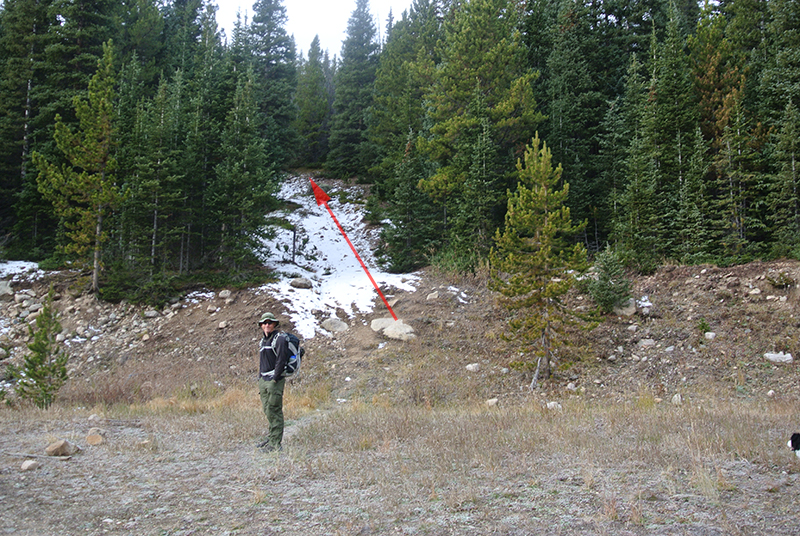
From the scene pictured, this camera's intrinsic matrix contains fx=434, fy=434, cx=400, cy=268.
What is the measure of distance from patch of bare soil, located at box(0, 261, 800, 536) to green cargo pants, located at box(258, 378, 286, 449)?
0.34 metres

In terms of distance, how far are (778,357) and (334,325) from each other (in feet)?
46.6

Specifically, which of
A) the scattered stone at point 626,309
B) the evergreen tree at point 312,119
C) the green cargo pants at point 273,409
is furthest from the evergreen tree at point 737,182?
the evergreen tree at point 312,119

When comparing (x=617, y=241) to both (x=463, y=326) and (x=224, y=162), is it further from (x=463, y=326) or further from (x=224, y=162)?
(x=224, y=162)

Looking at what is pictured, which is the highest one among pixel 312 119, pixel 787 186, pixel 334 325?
pixel 312 119

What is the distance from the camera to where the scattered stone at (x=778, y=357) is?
11.7 metres

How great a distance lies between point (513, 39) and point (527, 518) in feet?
77.2

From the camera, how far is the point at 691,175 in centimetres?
1747

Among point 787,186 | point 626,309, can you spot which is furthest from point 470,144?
point 787,186

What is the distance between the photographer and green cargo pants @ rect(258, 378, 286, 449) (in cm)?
740

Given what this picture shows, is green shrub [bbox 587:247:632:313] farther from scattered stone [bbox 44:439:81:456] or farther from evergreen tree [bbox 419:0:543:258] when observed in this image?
scattered stone [bbox 44:439:81:456]

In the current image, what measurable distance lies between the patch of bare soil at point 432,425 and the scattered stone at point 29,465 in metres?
0.16

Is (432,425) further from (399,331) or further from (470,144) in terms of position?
(470,144)

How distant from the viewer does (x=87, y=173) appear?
17.8 m

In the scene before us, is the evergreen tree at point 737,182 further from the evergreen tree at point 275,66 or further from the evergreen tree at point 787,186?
the evergreen tree at point 275,66
